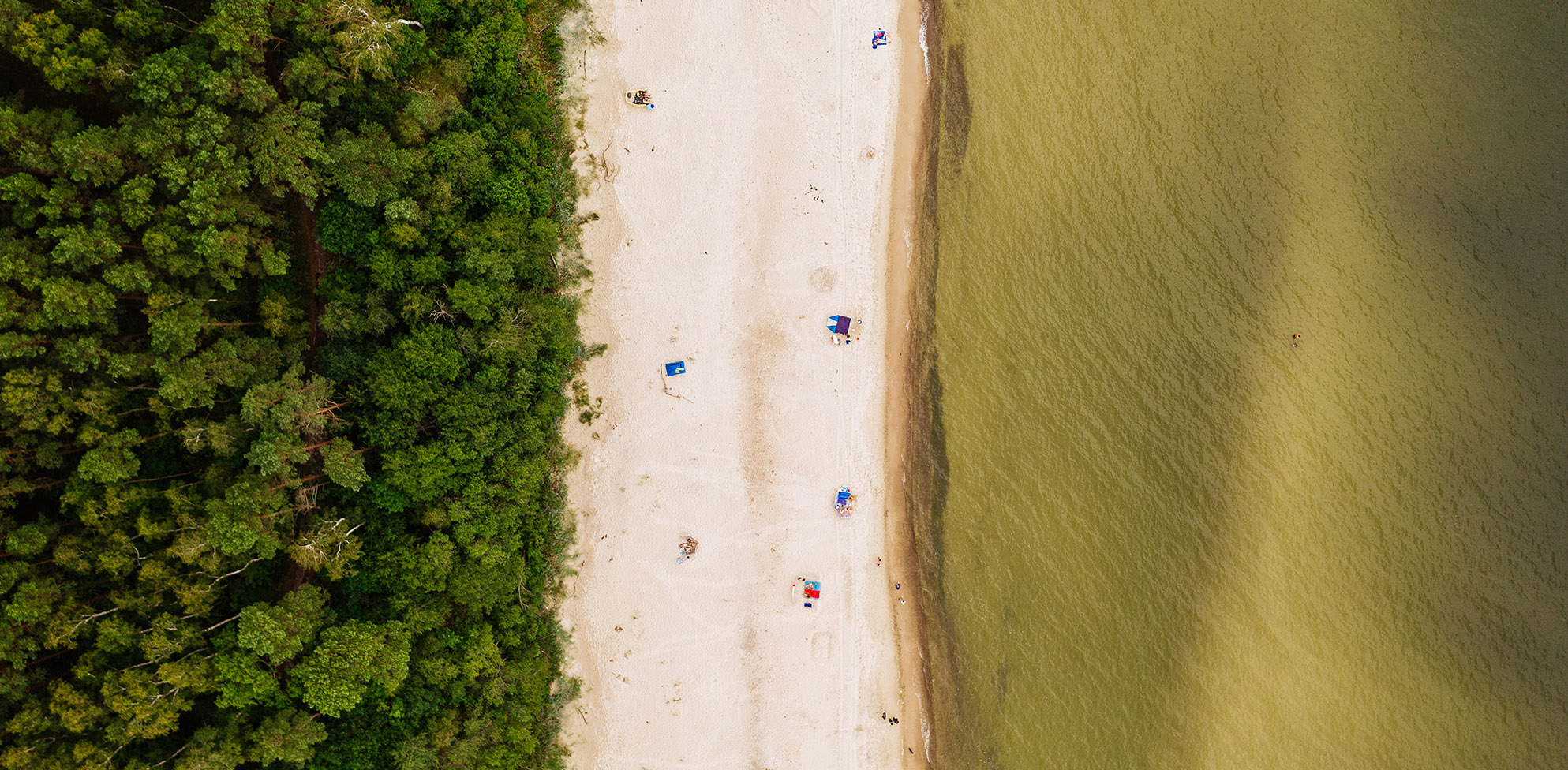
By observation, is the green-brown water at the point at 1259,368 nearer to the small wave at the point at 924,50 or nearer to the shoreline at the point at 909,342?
the small wave at the point at 924,50

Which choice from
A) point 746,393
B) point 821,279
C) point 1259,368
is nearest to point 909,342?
point 821,279

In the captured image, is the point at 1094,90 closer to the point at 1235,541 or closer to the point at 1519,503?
the point at 1235,541

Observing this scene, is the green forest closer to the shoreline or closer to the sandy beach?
the sandy beach

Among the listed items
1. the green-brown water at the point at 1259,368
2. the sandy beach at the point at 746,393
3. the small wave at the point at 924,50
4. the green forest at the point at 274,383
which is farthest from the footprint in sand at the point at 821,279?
the green forest at the point at 274,383

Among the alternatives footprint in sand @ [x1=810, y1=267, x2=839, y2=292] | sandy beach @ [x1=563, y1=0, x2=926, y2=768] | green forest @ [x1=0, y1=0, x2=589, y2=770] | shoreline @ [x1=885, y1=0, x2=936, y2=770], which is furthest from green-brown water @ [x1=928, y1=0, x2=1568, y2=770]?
green forest @ [x1=0, y1=0, x2=589, y2=770]

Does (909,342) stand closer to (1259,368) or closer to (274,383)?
(1259,368)

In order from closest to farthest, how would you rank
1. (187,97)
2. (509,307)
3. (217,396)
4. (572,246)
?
(187,97) < (217,396) < (509,307) < (572,246)

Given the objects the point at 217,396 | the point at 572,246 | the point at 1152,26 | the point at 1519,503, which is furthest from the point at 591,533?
the point at 1519,503
